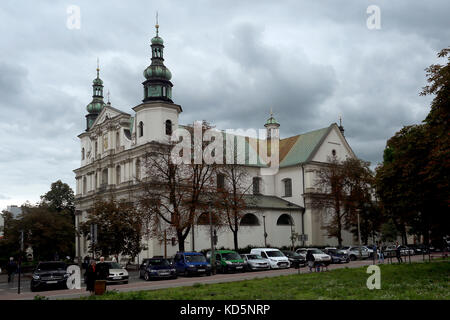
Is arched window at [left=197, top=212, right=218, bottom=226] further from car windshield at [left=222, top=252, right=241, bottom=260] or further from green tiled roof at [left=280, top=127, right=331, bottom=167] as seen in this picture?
green tiled roof at [left=280, top=127, right=331, bottom=167]

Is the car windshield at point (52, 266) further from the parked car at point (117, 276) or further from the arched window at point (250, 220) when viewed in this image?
the arched window at point (250, 220)

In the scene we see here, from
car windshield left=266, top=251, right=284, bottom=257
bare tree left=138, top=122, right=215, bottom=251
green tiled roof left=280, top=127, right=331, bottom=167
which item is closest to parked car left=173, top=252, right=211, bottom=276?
bare tree left=138, top=122, right=215, bottom=251

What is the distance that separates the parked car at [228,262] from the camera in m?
33.5

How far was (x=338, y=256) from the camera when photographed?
41.7m

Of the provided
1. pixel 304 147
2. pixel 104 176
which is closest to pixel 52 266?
pixel 104 176

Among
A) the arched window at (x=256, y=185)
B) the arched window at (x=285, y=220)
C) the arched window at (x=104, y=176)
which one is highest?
the arched window at (x=104, y=176)

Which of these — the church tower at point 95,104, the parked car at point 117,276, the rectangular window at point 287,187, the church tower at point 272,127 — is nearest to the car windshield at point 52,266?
the parked car at point 117,276

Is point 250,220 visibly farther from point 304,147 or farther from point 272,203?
point 304,147

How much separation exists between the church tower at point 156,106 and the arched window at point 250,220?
14027mm

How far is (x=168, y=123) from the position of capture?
5509cm

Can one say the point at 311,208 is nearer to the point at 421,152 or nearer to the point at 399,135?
the point at 399,135

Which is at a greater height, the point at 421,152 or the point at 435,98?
the point at 435,98
